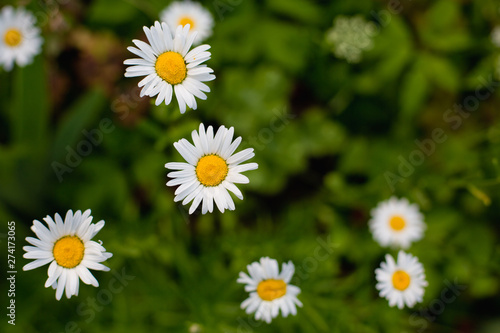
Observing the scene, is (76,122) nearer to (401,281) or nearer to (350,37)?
(350,37)

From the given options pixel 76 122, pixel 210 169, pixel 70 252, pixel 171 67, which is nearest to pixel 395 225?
pixel 210 169

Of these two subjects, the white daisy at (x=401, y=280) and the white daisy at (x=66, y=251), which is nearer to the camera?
the white daisy at (x=66, y=251)

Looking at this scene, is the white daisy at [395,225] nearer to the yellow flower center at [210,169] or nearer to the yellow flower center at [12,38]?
the yellow flower center at [210,169]

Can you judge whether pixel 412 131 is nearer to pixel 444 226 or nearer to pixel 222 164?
pixel 444 226

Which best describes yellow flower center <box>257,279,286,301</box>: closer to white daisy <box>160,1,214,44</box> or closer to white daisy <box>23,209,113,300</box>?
white daisy <box>23,209,113,300</box>

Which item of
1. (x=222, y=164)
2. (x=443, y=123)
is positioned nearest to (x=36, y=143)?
(x=222, y=164)

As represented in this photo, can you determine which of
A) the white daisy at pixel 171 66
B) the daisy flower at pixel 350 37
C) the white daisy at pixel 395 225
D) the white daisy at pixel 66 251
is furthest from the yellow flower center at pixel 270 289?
the daisy flower at pixel 350 37

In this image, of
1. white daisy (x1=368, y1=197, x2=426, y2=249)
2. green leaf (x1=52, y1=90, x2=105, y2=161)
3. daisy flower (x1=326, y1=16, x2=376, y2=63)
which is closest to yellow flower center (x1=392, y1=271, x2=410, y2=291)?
white daisy (x1=368, y1=197, x2=426, y2=249)
